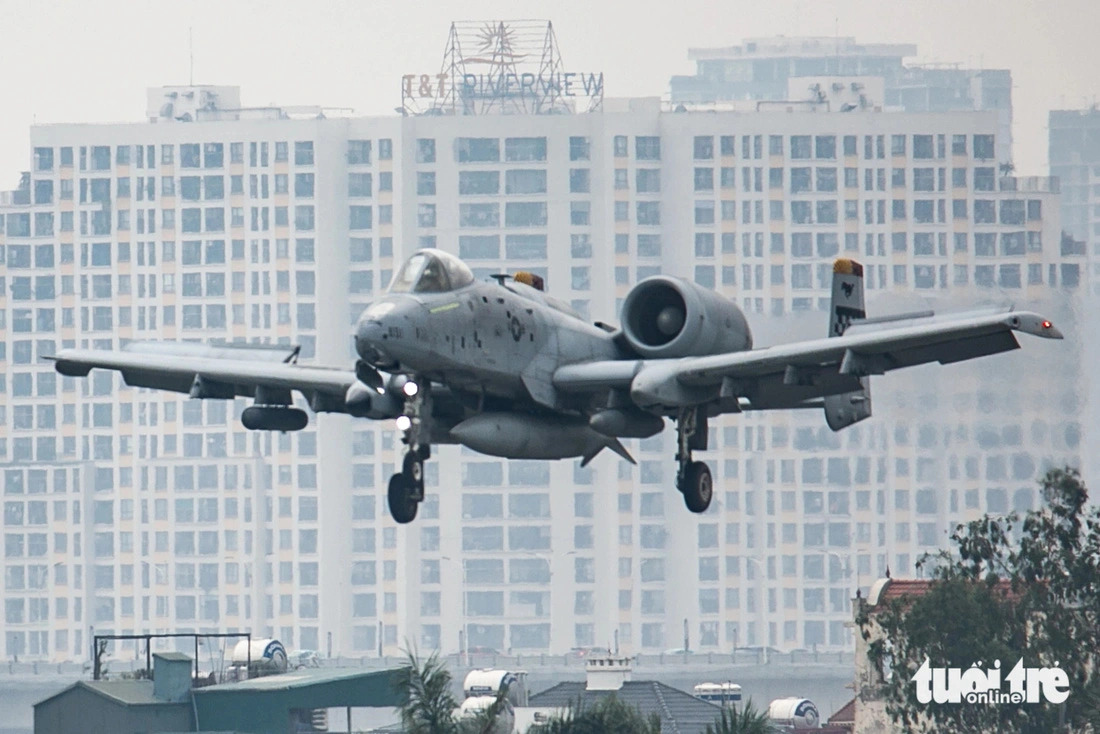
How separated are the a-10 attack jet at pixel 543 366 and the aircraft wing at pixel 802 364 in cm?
4

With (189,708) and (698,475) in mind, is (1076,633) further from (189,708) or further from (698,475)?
(698,475)

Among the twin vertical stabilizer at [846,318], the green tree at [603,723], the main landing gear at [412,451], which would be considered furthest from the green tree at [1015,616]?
the main landing gear at [412,451]

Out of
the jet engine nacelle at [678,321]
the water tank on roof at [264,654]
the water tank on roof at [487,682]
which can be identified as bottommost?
the water tank on roof at [487,682]

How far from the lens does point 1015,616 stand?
93.6 meters

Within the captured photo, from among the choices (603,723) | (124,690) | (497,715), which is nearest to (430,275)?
(497,715)

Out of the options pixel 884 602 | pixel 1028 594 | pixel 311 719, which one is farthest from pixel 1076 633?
pixel 311 719

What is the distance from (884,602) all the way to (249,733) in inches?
1227

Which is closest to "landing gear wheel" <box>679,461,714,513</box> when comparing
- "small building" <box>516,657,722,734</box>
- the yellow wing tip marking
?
the yellow wing tip marking

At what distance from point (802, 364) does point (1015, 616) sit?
47426 mm

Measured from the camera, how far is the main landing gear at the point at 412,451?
46.0 metres

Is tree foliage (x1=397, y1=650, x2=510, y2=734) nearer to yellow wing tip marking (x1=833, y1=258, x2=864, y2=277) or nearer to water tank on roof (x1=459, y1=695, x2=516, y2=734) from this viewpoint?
water tank on roof (x1=459, y1=695, x2=516, y2=734)

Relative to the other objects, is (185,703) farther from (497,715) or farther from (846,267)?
(846,267)

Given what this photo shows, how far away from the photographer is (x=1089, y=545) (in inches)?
3617

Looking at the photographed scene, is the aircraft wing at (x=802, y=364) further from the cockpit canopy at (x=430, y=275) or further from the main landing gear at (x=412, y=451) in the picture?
the main landing gear at (x=412, y=451)
